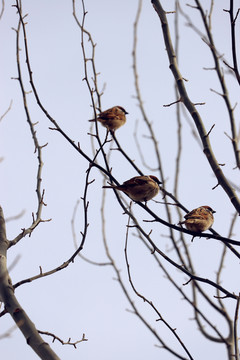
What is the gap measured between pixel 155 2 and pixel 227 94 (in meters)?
0.91

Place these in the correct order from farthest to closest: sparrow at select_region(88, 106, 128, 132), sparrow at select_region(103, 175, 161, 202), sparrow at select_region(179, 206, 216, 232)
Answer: sparrow at select_region(88, 106, 128, 132), sparrow at select_region(103, 175, 161, 202), sparrow at select_region(179, 206, 216, 232)

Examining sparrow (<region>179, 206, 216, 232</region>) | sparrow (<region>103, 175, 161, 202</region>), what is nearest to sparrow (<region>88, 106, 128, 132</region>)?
sparrow (<region>103, 175, 161, 202</region>)

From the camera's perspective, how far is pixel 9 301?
2.52m

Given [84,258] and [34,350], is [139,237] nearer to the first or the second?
[84,258]

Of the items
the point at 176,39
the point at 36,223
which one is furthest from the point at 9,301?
the point at 176,39

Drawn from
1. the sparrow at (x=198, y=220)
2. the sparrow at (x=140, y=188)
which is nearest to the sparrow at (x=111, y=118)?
the sparrow at (x=140, y=188)

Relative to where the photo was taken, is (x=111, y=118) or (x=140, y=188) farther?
(x=111, y=118)

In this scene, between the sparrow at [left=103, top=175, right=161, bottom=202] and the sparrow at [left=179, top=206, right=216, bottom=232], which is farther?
the sparrow at [left=103, top=175, right=161, bottom=202]

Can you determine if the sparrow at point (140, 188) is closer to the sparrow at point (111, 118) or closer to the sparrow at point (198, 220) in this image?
the sparrow at point (198, 220)

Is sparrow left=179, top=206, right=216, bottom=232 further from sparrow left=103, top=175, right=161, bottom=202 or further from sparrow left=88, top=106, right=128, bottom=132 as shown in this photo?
sparrow left=88, top=106, right=128, bottom=132

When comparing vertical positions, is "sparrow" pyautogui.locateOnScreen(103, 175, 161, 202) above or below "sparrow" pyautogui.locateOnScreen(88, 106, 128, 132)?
below

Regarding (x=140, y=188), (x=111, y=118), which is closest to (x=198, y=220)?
(x=140, y=188)

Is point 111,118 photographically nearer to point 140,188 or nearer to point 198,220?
point 140,188

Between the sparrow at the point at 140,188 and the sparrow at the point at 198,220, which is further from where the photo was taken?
the sparrow at the point at 140,188
